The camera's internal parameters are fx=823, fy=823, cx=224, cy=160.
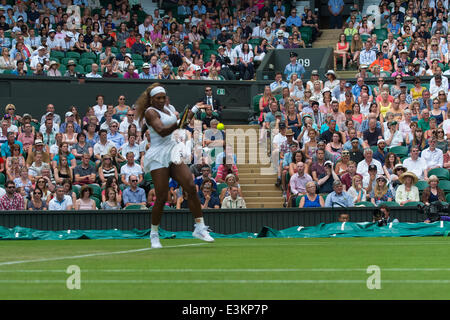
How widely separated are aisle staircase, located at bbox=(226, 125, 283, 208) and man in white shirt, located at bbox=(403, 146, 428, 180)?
2984 mm

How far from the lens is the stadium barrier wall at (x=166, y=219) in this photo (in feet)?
53.4

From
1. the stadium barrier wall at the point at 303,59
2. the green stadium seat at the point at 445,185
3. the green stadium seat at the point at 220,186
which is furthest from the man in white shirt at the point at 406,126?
the stadium barrier wall at the point at 303,59

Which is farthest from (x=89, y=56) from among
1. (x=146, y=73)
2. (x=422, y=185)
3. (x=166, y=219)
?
(x=422, y=185)

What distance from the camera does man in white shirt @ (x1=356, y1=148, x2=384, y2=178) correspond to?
17.9m

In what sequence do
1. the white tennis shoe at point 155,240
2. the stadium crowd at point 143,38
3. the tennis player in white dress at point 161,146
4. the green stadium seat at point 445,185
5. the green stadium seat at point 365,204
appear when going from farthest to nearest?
the stadium crowd at point 143,38
the green stadium seat at point 445,185
the green stadium seat at point 365,204
the white tennis shoe at point 155,240
the tennis player in white dress at point 161,146

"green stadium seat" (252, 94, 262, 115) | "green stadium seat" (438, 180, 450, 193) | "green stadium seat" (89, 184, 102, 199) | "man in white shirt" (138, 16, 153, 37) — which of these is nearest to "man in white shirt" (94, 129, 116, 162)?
"green stadium seat" (89, 184, 102, 199)

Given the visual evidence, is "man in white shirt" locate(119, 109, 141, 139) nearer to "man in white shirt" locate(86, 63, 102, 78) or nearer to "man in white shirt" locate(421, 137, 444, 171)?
"man in white shirt" locate(86, 63, 102, 78)

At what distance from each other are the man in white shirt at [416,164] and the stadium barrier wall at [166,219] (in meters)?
2.99

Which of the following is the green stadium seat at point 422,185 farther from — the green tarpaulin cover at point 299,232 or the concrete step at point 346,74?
the concrete step at point 346,74

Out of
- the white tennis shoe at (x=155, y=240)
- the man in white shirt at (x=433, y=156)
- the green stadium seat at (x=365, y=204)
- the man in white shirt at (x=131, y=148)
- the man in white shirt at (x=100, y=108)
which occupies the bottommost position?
the white tennis shoe at (x=155, y=240)

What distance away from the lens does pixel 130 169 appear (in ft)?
59.9

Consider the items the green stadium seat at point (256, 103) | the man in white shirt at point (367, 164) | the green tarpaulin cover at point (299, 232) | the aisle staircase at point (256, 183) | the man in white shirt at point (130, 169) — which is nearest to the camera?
the green tarpaulin cover at point (299, 232)

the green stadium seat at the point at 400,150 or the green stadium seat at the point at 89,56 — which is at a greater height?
the green stadium seat at the point at 89,56
